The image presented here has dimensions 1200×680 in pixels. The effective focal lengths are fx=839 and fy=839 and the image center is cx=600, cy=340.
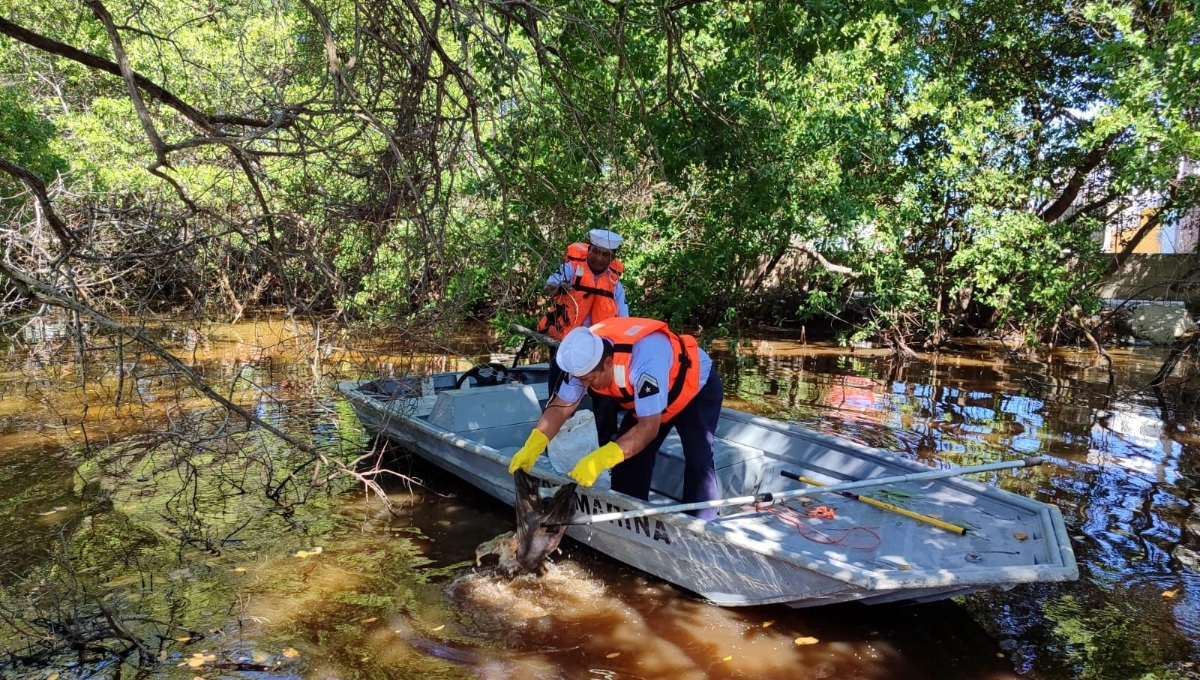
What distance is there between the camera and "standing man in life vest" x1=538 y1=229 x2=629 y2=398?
6.61m

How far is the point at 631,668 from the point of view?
4.40 meters

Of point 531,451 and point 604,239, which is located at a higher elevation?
point 604,239

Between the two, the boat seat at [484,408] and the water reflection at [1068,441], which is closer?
the water reflection at [1068,441]

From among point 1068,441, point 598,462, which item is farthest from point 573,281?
point 1068,441

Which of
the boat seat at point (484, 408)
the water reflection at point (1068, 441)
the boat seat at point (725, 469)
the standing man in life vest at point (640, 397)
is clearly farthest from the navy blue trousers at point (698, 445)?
the boat seat at point (484, 408)

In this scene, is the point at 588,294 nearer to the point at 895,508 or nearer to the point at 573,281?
the point at 573,281

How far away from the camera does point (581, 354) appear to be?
461cm

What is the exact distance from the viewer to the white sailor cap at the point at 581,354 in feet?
15.1

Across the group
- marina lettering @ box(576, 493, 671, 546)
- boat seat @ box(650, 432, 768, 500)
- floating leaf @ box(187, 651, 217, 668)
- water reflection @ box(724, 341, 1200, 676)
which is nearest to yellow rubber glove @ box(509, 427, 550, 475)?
marina lettering @ box(576, 493, 671, 546)

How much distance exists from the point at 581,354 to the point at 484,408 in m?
2.88

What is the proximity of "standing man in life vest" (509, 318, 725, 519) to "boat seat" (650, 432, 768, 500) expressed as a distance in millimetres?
1002

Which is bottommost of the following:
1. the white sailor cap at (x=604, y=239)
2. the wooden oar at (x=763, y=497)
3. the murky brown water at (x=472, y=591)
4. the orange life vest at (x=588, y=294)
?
the murky brown water at (x=472, y=591)

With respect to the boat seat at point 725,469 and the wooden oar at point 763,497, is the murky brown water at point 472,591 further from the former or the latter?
Result: the boat seat at point 725,469

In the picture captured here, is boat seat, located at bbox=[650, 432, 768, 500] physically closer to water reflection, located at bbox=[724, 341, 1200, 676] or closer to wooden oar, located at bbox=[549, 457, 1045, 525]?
wooden oar, located at bbox=[549, 457, 1045, 525]
